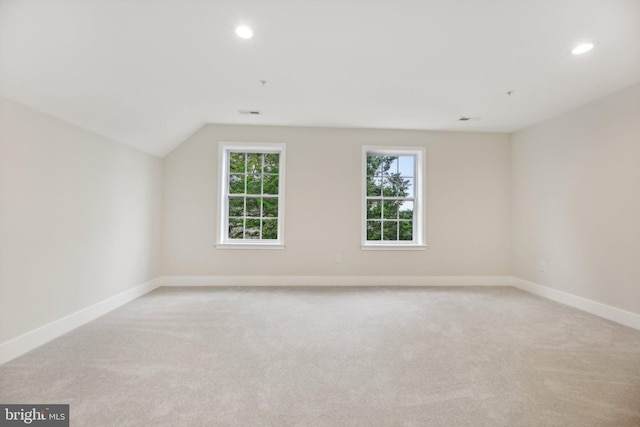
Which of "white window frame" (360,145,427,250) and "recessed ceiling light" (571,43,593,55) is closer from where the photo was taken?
"recessed ceiling light" (571,43,593,55)

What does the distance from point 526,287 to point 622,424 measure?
9.78ft

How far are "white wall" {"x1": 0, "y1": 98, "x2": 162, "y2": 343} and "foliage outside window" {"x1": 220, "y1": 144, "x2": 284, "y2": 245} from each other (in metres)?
1.17

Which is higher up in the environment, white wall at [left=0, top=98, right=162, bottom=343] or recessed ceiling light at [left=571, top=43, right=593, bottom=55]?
recessed ceiling light at [left=571, top=43, right=593, bottom=55]

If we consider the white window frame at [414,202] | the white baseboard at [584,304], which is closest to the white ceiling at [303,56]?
the white window frame at [414,202]

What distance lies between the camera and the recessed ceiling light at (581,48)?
209 cm

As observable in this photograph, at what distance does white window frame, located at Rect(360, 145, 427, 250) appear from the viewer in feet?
13.7

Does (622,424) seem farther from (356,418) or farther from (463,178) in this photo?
(463,178)

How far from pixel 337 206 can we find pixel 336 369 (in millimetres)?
2609

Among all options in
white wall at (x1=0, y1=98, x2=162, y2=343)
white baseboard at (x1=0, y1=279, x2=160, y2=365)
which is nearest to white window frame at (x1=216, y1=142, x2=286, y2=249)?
white wall at (x1=0, y1=98, x2=162, y2=343)

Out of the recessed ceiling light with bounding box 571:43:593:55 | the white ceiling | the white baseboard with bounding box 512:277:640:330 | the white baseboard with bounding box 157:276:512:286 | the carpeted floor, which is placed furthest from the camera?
the white baseboard with bounding box 157:276:512:286

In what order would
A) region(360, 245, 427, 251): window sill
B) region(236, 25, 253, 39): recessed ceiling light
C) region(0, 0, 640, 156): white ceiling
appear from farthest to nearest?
region(360, 245, 427, 251): window sill, region(236, 25, 253, 39): recessed ceiling light, region(0, 0, 640, 156): white ceiling

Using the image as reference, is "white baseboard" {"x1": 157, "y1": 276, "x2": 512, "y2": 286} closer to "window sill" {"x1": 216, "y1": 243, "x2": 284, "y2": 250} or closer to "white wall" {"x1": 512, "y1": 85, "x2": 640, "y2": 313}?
"window sill" {"x1": 216, "y1": 243, "x2": 284, "y2": 250}

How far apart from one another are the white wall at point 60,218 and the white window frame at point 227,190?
3.33 feet

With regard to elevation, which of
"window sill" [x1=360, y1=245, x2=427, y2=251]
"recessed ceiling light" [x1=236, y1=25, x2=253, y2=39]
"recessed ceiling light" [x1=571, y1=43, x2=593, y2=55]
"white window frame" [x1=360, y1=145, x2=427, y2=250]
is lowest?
"window sill" [x1=360, y1=245, x2=427, y2=251]
